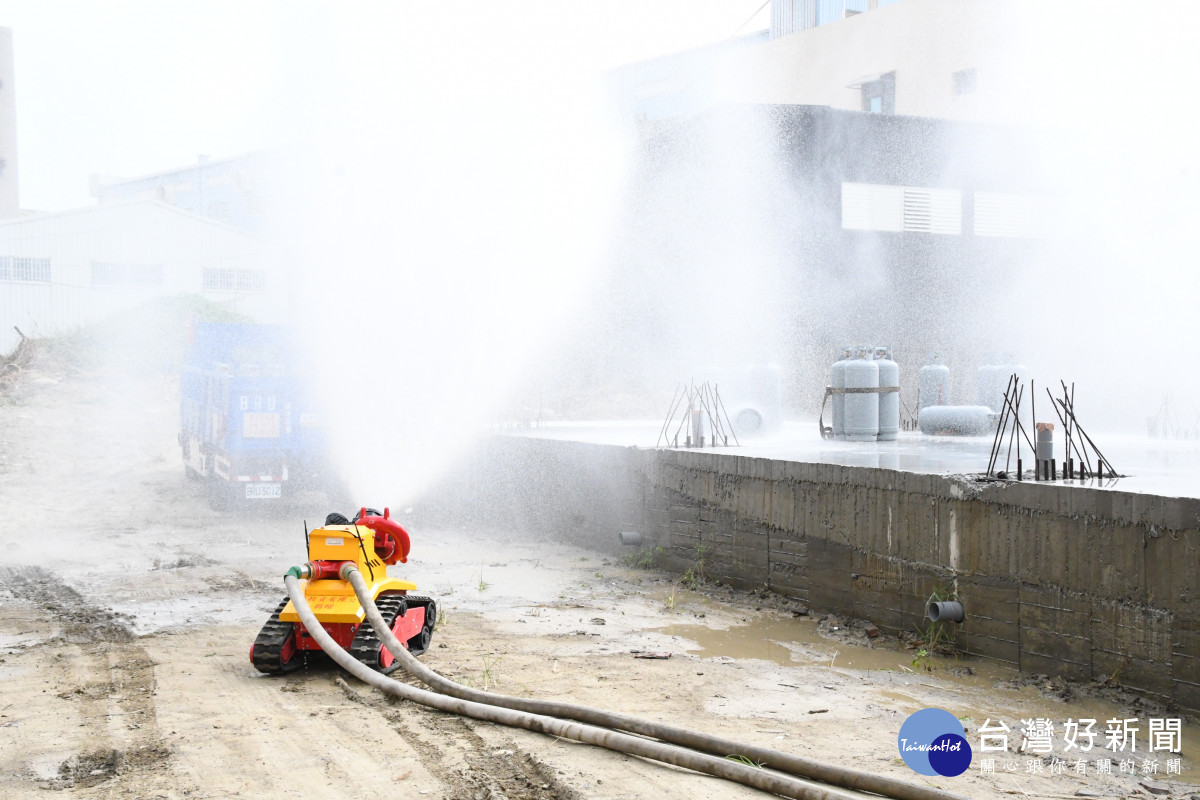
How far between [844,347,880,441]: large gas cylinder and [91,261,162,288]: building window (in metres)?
26.3

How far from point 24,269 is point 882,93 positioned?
82.2ft

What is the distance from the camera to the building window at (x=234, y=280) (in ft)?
110

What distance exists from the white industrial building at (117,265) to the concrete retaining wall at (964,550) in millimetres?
24221

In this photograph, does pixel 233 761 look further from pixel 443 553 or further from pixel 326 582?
pixel 443 553

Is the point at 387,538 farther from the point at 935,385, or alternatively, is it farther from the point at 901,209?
the point at 901,209

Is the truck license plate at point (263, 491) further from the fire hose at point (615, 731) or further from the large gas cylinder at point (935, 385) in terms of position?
the large gas cylinder at point (935, 385)

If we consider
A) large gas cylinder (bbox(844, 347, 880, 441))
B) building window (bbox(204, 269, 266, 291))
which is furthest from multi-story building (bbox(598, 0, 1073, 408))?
building window (bbox(204, 269, 266, 291))

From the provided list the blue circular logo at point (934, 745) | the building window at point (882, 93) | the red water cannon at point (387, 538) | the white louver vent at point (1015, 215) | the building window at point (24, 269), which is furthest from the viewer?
the building window at point (24, 269)

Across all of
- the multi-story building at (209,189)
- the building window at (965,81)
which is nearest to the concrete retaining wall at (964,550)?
the building window at (965,81)

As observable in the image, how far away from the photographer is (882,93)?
2916 cm

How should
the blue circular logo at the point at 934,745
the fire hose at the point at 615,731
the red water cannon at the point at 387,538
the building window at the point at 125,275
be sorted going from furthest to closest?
the building window at the point at 125,275 < the red water cannon at the point at 387,538 < the blue circular logo at the point at 934,745 < the fire hose at the point at 615,731

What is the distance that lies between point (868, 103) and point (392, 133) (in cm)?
1795

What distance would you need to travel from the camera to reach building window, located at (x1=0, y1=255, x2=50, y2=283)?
101 ft

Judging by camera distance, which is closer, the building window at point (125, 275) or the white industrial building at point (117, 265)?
the white industrial building at point (117, 265)
